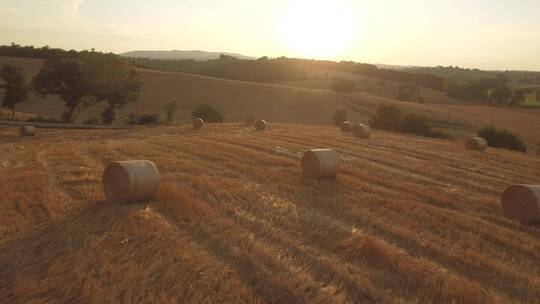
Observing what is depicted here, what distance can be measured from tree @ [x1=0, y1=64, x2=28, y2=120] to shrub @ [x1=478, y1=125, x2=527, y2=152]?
36.5 metres

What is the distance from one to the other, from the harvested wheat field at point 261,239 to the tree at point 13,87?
2869 centimetres

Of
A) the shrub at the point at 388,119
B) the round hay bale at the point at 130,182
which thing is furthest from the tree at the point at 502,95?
the round hay bale at the point at 130,182

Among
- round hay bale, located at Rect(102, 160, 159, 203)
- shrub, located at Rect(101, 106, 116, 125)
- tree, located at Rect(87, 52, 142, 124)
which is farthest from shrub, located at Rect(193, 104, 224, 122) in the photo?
round hay bale, located at Rect(102, 160, 159, 203)

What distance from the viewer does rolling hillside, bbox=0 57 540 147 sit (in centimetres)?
4922

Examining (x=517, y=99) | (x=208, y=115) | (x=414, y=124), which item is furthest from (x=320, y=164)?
(x=517, y=99)

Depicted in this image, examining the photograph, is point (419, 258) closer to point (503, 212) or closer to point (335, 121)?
point (503, 212)

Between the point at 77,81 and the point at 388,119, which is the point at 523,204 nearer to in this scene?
the point at 388,119

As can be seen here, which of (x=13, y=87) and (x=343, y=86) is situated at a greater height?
(x=13, y=87)

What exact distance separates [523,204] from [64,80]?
37258 millimetres

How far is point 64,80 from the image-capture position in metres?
39.4

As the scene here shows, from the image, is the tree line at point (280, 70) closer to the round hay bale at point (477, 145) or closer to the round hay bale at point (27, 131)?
the round hay bale at point (27, 131)

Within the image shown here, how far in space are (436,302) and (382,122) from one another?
32.2 metres

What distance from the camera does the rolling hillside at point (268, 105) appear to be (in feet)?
161

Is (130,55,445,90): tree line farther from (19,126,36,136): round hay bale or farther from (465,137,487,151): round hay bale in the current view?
(465,137,487,151): round hay bale
